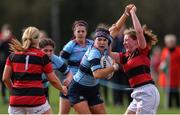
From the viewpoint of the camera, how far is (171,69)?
21094mm

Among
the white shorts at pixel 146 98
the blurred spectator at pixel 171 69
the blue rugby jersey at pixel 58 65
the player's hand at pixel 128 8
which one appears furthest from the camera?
the blurred spectator at pixel 171 69

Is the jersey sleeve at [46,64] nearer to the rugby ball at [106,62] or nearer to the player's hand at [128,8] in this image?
A: the rugby ball at [106,62]

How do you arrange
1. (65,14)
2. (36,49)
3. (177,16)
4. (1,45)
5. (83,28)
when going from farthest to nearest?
(177,16)
(65,14)
(1,45)
(83,28)
(36,49)

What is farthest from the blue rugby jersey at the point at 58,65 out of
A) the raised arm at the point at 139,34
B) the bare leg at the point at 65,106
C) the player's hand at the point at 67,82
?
the raised arm at the point at 139,34

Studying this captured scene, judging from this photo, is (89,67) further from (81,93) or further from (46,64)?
(46,64)

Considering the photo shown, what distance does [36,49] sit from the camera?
448 inches

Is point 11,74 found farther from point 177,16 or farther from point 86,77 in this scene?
point 177,16

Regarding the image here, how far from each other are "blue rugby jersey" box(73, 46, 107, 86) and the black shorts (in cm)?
8

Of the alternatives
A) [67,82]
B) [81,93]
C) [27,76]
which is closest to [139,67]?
[81,93]

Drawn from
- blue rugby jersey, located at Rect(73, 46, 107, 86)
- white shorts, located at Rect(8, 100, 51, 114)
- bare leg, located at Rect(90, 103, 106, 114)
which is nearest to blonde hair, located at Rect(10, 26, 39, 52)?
white shorts, located at Rect(8, 100, 51, 114)

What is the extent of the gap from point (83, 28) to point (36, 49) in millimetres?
2328

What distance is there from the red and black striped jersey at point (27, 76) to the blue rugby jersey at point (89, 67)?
86 centimetres

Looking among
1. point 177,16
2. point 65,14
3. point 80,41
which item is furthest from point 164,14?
point 80,41

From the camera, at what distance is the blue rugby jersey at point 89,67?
1184cm
